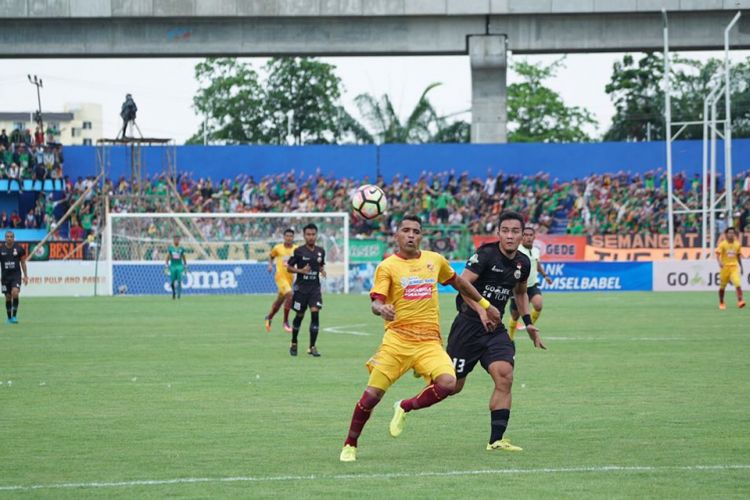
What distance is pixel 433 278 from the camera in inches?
399

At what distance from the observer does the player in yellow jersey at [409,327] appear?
32.4ft

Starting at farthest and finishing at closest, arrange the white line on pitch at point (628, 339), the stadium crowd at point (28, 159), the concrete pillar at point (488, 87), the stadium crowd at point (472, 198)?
1. the stadium crowd at point (28, 159)
2. the stadium crowd at point (472, 198)
3. the concrete pillar at point (488, 87)
4. the white line on pitch at point (628, 339)

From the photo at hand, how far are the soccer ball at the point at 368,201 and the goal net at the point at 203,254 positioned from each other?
3090cm

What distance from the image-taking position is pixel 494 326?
10.4 m

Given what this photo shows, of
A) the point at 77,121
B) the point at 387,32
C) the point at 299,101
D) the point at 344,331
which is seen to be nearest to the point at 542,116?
the point at 299,101

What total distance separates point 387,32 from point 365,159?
7.57 metres

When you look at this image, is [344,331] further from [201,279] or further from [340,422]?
[201,279]

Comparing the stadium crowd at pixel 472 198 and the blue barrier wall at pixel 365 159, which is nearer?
the stadium crowd at pixel 472 198

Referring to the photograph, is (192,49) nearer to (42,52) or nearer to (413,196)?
(42,52)

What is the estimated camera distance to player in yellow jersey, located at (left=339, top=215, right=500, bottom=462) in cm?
987

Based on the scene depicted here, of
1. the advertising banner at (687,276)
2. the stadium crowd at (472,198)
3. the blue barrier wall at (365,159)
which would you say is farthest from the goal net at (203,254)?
the advertising banner at (687,276)

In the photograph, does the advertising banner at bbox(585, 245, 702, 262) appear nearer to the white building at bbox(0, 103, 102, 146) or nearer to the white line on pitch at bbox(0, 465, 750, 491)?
the white line on pitch at bbox(0, 465, 750, 491)

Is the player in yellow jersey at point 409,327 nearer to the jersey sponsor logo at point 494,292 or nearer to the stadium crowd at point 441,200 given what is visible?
→ the jersey sponsor logo at point 494,292

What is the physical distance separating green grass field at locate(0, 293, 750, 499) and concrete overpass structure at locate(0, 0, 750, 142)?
28164mm
